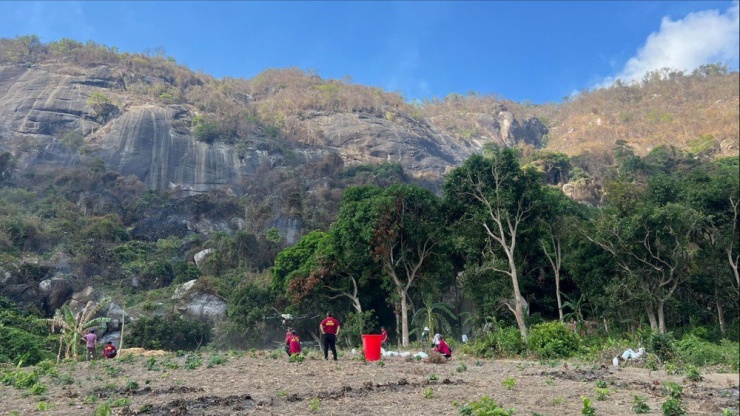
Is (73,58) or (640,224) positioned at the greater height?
(73,58)

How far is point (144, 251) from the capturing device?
51531 mm

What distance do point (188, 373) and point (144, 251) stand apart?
43164 millimetres

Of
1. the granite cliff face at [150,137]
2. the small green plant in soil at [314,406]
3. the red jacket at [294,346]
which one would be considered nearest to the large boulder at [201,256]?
the granite cliff face at [150,137]

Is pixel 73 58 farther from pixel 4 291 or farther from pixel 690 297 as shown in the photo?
pixel 690 297

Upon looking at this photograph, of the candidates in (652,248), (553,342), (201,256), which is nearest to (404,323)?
(553,342)

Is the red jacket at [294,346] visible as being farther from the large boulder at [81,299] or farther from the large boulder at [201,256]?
the large boulder at [201,256]

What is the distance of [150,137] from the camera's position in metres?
78.8

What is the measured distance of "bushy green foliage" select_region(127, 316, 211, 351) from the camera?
3312cm

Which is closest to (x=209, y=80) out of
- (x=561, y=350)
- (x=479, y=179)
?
(x=479, y=179)

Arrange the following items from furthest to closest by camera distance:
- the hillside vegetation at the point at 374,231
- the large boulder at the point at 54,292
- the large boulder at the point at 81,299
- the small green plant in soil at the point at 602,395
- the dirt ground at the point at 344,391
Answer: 1. the large boulder at the point at 81,299
2. the large boulder at the point at 54,292
3. the hillside vegetation at the point at 374,231
4. the small green plant in soil at the point at 602,395
5. the dirt ground at the point at 344,391

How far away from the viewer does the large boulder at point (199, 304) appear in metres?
39.0

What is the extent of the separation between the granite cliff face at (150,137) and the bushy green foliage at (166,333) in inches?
1589

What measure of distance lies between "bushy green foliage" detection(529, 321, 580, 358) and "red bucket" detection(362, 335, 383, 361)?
652 centimetres

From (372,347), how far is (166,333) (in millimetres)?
22499
